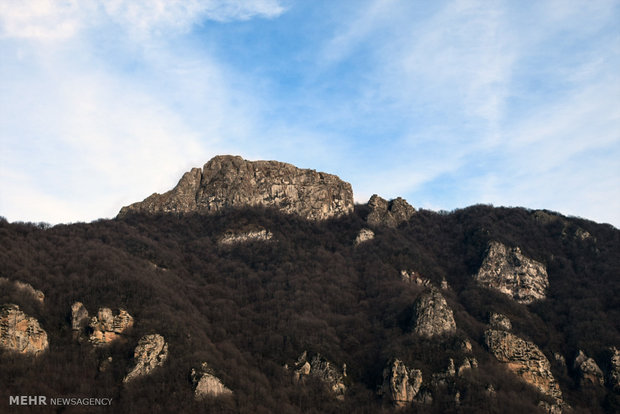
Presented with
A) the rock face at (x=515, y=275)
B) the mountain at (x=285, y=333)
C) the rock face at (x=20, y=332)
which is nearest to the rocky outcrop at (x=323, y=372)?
the mountain at (x=285, y=333)

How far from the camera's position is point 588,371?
146250mm

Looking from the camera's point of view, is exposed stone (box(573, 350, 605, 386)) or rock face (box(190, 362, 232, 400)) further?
exposed stone (box(573, 350, 605, 386))

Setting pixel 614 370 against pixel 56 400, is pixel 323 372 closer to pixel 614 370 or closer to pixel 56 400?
pixel 56 400

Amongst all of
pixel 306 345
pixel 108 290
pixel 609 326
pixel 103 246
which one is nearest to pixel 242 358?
pixel 306 345

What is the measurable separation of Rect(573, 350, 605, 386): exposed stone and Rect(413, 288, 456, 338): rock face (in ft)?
117

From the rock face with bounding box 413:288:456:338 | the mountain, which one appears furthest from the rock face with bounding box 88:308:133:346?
the rock face with bounding box 413:288:456:338

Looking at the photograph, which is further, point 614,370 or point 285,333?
point 285,333

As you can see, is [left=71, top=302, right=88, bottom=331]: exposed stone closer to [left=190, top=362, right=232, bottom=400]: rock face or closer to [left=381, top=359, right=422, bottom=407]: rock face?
[left=190, top=362, right=232, bottom=400]: rock face

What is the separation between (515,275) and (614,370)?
171ft

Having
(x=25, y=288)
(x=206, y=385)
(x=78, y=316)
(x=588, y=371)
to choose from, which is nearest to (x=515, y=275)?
(x=588, y=371)

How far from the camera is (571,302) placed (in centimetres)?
17925

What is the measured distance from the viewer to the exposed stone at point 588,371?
474ft

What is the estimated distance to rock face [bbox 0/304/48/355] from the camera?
11844 cm

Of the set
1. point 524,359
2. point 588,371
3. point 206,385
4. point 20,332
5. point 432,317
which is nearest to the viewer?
point 206,385
